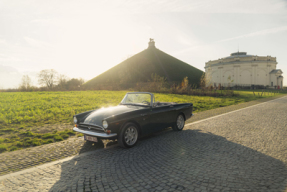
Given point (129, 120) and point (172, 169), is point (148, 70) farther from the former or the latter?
point (172, 169)

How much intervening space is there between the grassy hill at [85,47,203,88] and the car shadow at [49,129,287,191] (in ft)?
181

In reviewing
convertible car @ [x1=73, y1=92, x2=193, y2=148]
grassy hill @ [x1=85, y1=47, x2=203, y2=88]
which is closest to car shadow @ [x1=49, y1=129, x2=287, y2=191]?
convertible car @ [x1=73, y1=92, x2=193, y2=148]

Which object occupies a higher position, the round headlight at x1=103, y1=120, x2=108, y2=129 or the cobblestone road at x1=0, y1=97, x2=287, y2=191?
the round headlight at x1=103, y1=120, x2=108, y2=129

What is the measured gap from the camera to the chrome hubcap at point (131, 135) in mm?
5004

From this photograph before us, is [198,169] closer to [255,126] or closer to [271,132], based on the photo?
[271,132]

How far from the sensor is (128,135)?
16.5ft

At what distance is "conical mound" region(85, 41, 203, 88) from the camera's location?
64.1m

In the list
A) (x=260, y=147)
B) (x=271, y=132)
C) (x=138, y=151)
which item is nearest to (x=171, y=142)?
(x=138, y=151)

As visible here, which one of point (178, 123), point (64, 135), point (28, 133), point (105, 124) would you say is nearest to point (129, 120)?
point (105, 124)

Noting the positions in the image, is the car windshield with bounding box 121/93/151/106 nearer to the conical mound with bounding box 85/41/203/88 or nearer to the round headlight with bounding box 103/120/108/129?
the round headlight with bounding box 103/120/108/129

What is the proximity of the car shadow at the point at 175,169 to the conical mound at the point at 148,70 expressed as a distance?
55.1 metres

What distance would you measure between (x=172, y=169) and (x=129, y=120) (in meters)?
1.81

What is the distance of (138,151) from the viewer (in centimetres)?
478

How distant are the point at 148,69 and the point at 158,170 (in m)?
71.0
